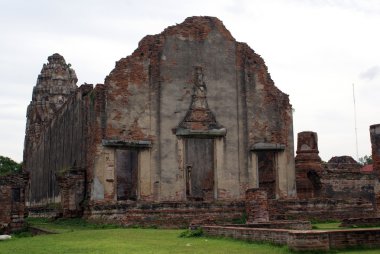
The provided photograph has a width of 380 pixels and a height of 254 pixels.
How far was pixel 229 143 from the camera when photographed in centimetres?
2033

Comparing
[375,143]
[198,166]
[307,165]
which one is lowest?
[307,165]

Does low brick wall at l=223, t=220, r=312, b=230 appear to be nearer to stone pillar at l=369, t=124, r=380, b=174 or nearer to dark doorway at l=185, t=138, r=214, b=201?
stone pillar at l=369, t=124, r=380, b=174

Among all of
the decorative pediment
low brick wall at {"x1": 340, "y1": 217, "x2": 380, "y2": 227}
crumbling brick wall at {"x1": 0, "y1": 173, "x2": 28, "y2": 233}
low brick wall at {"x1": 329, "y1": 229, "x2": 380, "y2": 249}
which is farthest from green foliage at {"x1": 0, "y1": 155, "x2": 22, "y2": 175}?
low brick wall at {"x1": 329, "y1": 229, "x2": 380, "y2": 249}

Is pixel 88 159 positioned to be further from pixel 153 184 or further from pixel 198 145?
pixel 198 145

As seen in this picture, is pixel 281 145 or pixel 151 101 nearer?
pixel 151 101

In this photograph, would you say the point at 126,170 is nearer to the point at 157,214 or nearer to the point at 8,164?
the point at 157,214

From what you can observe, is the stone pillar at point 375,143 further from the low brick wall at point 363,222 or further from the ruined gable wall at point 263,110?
the low brick wall at point 363,222

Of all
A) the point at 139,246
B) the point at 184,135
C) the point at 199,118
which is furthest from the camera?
the point at 199,118

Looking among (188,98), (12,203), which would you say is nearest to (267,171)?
(188,98)

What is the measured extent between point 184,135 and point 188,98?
1.41 meters

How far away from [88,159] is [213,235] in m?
8.55

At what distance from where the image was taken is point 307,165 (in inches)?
980

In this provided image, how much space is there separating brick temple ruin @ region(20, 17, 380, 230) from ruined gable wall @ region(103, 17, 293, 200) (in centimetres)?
4

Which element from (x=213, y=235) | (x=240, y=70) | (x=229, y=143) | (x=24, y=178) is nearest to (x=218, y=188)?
(x=229, y=143)
